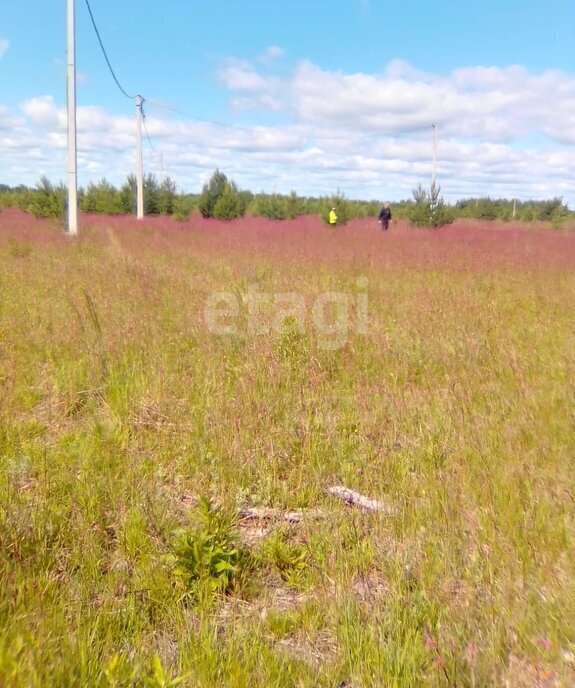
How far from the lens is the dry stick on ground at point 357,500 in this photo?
2.30 metres

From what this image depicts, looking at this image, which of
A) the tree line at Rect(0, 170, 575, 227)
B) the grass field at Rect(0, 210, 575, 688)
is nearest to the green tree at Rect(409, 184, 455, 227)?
the tree line at Rect(0, 170, 575, 227)

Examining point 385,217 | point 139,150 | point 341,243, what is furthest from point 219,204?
point 341,243

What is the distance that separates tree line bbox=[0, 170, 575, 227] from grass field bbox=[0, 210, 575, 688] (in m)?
15.3

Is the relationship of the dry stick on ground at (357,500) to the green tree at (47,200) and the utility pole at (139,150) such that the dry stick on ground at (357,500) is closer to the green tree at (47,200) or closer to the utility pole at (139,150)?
the utility pole at (139,150)

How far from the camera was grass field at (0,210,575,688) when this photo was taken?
4.88 ft

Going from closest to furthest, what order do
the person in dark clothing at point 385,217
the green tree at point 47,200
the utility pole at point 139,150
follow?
the person in dark clothing at point 385,217, the utility pole at point 139,150, the green tree at point 47,200

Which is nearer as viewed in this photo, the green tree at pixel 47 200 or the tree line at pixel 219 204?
the tree line at pixel 219 204

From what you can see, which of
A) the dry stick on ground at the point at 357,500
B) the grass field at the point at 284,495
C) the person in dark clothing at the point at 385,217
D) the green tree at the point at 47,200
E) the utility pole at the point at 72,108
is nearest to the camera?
the grass field at the point at 284,495

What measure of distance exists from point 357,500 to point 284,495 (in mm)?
333

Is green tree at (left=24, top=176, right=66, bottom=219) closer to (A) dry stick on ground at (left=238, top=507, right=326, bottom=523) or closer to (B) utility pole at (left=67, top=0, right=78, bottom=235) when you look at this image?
(B) utility pole at (left=67, top=0, right=78, bottom=235)

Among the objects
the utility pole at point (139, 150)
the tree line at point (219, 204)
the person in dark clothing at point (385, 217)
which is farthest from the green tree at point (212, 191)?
the person in dark clothing at point (385, 217)

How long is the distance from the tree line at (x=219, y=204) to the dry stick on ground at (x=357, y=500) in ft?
59.3

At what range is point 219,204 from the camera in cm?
2445

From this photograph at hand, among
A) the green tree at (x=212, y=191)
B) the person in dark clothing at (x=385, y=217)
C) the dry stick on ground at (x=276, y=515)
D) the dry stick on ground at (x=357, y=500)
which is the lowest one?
the dry stick on ground at (x=276, y=515)
